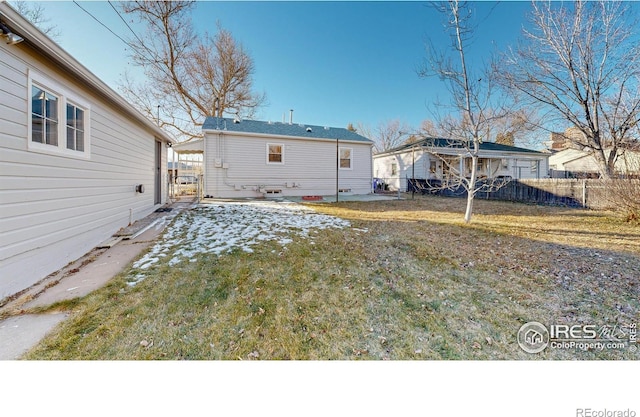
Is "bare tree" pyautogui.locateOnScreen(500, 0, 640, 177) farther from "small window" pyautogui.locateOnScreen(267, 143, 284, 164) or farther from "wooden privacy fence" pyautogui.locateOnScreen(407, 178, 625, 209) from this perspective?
"small window" pyautogui.locateOnScreen(267, 143, 284, 164)

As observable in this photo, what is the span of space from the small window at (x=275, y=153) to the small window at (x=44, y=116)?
893 cm

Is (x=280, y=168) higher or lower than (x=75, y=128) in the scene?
higher

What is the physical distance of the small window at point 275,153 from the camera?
12.2m

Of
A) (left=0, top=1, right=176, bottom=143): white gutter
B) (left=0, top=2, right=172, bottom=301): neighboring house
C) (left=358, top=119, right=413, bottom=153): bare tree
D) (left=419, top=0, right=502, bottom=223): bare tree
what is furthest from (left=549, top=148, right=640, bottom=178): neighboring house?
(left=358, top=119, right=413, bottom=153): bare tree

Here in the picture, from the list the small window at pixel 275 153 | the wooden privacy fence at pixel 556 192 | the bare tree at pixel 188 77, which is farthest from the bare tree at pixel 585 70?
the bare tree at pixel 188 77

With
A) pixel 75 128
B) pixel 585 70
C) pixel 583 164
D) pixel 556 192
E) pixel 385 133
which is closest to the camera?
pixel 75 128

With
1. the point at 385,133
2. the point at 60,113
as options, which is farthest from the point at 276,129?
the point at 385,133

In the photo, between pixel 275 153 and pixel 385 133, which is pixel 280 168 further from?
pixel 385 133

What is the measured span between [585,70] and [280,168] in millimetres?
11561

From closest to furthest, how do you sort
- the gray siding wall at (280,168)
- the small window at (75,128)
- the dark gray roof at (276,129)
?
the small window at (75,128), the gray siding wall at (280,168), the dark gray roof at (276,129)

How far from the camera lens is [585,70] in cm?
780

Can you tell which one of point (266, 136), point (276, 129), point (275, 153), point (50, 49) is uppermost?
point (276, 129)

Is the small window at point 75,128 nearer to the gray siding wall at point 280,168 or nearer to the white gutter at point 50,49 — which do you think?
the white gutter at point 50,49

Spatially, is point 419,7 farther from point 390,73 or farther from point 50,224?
point 50,224
